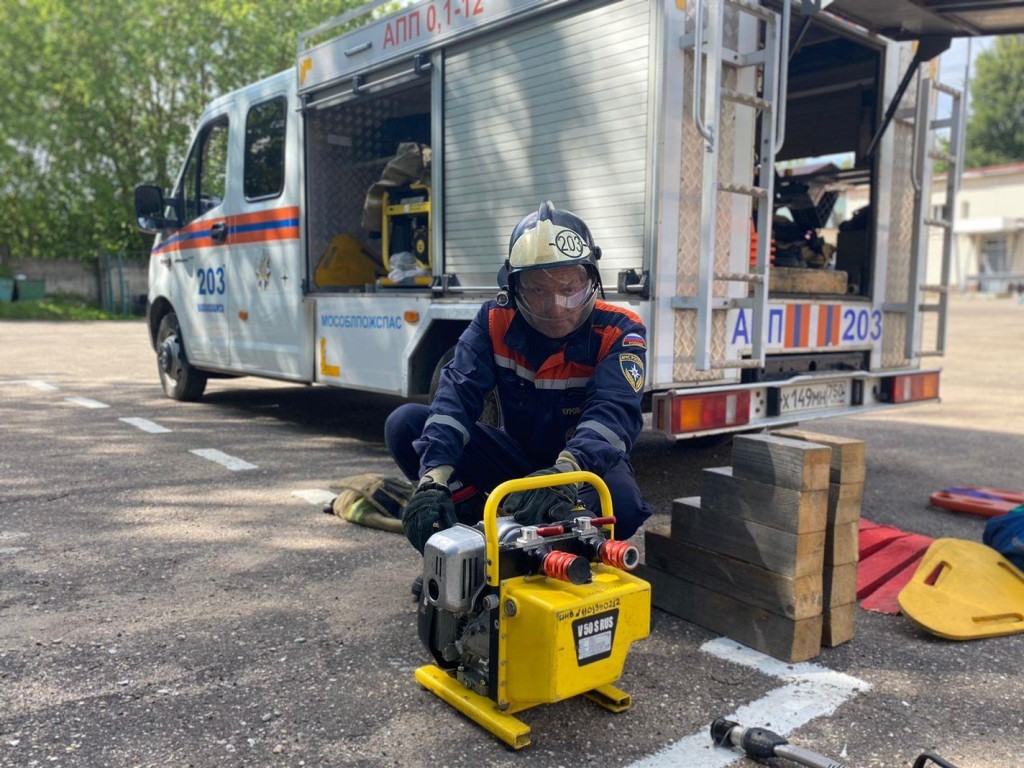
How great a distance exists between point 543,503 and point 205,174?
248 inches

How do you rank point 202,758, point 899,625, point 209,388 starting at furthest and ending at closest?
point 209,388
point 899,625
point 202,758

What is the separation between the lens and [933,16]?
474 cm

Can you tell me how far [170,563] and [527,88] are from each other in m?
3.03

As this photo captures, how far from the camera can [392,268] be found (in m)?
5.93

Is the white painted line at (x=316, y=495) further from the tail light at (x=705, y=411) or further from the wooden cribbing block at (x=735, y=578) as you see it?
the wooden cribbing block at (x=735, y=578)

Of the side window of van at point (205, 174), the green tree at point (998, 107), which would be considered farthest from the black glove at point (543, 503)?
the green tree at point (998, 107)

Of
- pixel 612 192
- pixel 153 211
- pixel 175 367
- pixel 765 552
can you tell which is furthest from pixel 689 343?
pixel 175 367

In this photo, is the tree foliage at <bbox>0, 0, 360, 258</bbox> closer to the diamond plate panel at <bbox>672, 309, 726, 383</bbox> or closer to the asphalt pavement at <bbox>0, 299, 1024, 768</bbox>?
the asphalt pavement at <bbox>0, 299, 1024, 768</bbox>

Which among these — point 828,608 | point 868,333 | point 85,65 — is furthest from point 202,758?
point 85,65

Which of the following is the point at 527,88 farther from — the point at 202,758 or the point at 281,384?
the point at 281,384

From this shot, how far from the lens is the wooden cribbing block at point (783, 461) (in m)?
2.70

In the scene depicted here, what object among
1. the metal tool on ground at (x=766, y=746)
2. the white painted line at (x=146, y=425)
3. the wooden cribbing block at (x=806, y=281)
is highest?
the wooden cribbing block at (x=806, y=281)

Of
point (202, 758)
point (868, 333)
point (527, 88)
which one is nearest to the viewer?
point (202, 758)

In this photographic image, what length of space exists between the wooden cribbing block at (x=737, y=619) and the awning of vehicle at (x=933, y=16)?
303 centimetres
